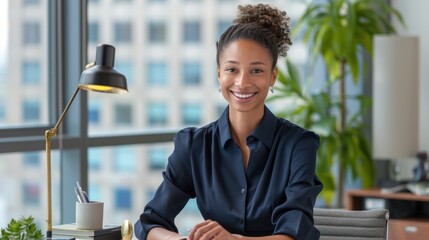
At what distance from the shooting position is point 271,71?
2.67m

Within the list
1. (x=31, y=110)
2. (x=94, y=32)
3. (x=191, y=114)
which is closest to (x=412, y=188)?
(x=191, y=114)

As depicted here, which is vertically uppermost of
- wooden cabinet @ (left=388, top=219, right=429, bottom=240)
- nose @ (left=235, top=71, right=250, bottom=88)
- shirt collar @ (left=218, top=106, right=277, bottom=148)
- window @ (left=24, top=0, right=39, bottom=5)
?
window @ (left=24, top=0, right=39, bottom=5)

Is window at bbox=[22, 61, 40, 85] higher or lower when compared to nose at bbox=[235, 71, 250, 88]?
higher

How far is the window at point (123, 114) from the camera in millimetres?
5480

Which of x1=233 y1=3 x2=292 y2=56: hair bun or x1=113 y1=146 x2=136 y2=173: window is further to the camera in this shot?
Result: x1=113 y1=146 x2=136 y2=173: window

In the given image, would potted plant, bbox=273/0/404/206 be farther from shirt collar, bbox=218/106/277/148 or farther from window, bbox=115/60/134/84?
shirt collar, bbox=218/106/277/148

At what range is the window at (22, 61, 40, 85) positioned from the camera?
4.36 meters

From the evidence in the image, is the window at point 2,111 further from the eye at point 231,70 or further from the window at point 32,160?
the eye at point 231,70

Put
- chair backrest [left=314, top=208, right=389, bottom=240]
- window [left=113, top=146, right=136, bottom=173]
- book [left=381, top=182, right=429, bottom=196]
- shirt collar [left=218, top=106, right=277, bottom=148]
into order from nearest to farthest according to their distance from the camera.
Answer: shirt collar [left=218, top=106, right=277, bottom=148]
chair backrest [left=314, top=208, right=389, bottom=240]
book [left=381, top=182, right=429, bottom=196]
window [left=113, top=146, right=136, bottom=173]

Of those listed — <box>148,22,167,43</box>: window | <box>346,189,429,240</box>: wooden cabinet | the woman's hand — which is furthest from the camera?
<box>148,22,167,43</box>: window

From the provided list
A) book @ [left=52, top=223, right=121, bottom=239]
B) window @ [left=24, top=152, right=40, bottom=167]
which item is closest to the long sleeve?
book @ [left=52, top=223, right=121, bottom=239]

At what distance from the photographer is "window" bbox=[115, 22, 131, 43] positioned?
5.32 meters

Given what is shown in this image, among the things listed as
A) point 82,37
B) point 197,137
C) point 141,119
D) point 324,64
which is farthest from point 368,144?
point 197,137

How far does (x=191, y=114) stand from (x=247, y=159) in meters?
2.95
